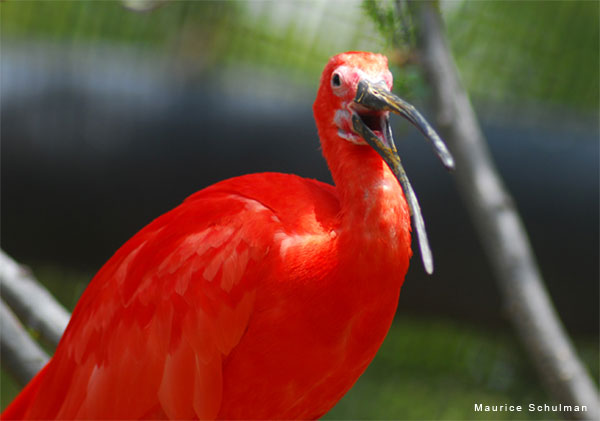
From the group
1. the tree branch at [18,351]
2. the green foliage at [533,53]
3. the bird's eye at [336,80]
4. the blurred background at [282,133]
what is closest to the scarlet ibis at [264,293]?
the bird's eye at [336,80]

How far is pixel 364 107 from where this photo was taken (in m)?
1.52

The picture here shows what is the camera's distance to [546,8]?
140 inches

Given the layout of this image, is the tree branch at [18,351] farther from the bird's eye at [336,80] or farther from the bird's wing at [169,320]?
the bird's eye at [336,80]

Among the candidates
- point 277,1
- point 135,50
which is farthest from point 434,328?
point 135,50

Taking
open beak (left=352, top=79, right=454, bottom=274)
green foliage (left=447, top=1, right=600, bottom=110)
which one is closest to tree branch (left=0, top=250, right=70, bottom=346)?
open beak (left=352, top=79, right=454, bottom=274)

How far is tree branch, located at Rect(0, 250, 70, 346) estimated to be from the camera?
6.75 feet

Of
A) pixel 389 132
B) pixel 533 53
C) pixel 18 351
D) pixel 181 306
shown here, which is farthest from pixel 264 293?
pixel 533 53

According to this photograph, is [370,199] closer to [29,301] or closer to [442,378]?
[29,301]

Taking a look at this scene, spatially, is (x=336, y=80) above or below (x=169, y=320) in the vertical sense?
above

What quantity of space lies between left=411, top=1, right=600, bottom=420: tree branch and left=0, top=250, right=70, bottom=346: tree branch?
122 centimetres

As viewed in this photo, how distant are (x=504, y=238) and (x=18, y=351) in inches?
53.8

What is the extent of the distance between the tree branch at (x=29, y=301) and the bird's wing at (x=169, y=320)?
1.14 ft

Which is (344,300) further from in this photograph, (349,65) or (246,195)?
(349,65)

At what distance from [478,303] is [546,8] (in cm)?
163
